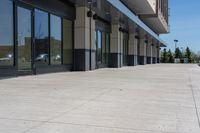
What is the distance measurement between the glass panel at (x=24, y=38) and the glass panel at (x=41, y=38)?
2.63ft

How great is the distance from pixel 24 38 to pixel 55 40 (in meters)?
3.91

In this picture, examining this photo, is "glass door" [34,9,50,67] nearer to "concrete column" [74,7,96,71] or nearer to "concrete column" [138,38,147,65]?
"concrete column" [74,7,96,71]

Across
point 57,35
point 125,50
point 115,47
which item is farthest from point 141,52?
point 57,35

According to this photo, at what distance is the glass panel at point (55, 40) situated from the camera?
19.8 metres

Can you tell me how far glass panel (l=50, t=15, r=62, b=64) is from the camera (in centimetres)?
1983

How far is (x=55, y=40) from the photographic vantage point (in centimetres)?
2031

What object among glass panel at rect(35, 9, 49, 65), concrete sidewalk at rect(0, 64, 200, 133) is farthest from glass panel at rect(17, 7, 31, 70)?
concrete sidewalk at rect(0, 64, 200, 133)

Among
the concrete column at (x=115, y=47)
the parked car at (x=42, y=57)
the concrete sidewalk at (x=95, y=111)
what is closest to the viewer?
the concrete sidewalk at (x=95, y=111)

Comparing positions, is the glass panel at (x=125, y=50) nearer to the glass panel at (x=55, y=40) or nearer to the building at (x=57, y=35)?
the building at (x=57, y=35)

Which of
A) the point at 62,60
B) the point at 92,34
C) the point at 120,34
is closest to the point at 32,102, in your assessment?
the point at 62,60

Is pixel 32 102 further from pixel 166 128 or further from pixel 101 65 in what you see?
pixel 101 65

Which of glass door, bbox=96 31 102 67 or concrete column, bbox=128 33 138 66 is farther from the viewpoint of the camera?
concrete column, bbox=128 33 138 66

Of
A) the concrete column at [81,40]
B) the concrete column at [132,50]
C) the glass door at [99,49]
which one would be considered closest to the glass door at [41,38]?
the concrete column at [81,40]

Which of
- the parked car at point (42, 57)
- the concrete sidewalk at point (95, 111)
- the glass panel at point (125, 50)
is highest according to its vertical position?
the glass panel at point (125, 50)
